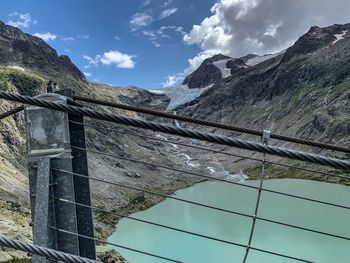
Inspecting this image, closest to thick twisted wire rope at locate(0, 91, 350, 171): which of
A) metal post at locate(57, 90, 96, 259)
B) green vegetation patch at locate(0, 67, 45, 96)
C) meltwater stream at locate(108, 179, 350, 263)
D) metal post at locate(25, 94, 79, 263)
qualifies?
metal post at locate(25, 94, 79, 263)

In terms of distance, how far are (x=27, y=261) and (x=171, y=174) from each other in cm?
14160

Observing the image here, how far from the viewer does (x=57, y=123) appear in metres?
3.52

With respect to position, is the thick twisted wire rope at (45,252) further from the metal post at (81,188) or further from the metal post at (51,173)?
the metal post at (81,188)

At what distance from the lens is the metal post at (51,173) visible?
340 centimetres

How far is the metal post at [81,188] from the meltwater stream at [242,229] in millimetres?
43128

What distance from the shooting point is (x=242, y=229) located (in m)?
68.2

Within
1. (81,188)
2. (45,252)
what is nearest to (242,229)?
(81,188)

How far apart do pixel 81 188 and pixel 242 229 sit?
219 feet

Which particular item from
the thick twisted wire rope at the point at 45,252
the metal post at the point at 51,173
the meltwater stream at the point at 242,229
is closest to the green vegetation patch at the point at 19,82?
the meltwater stream at the point at 242,229

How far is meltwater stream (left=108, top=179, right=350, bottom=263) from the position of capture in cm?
5038

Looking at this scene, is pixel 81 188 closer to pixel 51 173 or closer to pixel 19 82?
pixel 51 173

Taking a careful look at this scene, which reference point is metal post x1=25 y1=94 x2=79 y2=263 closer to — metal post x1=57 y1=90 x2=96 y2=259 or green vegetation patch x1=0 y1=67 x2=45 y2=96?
metal post x1=57 y1=90 x2=96 y2=259

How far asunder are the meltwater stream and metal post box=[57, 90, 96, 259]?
43.1m

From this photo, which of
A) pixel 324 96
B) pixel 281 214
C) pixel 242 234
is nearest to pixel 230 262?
pixel 242 234
